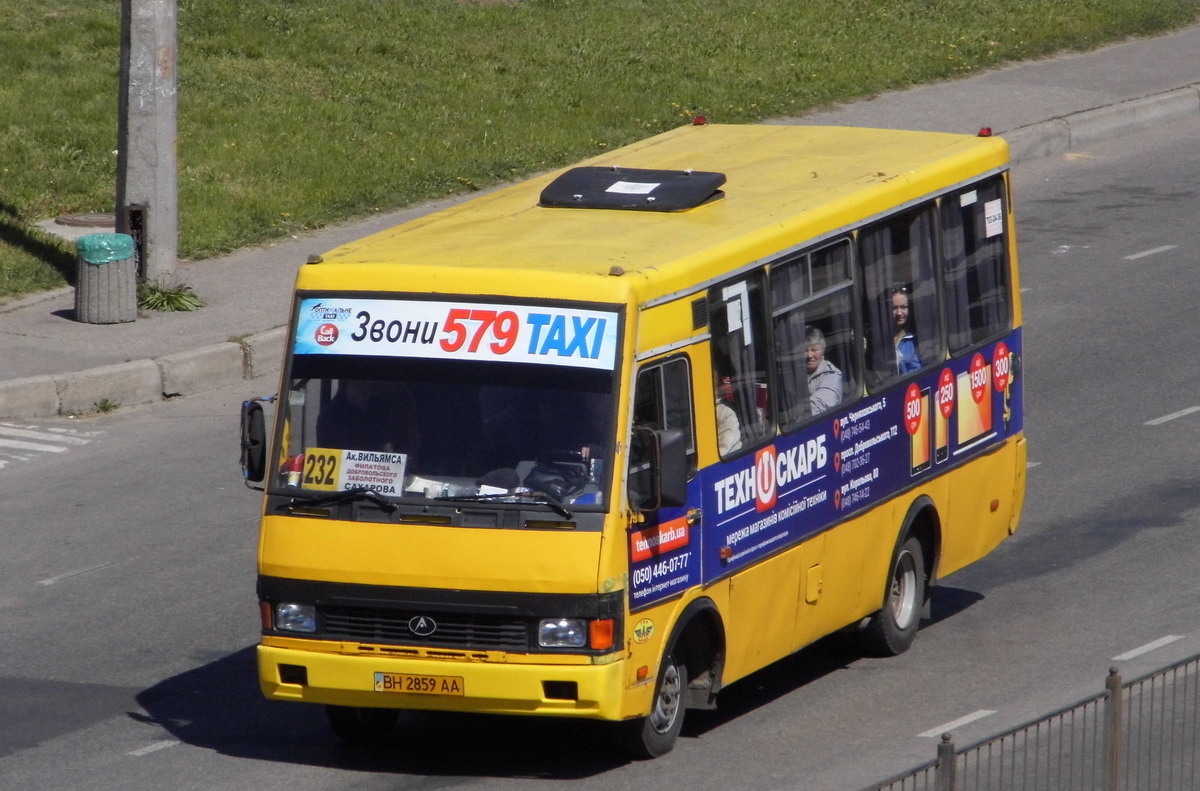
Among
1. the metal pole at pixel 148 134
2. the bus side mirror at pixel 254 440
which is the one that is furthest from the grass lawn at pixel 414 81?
the bus side mirror at pixel 254 440

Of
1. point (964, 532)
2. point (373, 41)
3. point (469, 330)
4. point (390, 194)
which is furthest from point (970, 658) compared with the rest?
point (373, 41)

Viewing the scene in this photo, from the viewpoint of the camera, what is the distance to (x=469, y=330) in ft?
28.2

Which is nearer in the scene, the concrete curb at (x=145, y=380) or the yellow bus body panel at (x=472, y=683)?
the yellow bus body panel at (x=472, y=683)

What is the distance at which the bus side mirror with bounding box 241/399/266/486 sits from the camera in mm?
9016

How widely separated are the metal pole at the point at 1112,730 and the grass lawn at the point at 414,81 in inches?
497

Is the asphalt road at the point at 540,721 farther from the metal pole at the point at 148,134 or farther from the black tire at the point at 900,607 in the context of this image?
the metal pole at the point at 148,134

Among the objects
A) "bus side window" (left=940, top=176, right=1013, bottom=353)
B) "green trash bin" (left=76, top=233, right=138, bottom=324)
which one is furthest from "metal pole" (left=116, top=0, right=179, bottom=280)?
"bus side window" (left=940, top=176, right=1013, bottom=353)

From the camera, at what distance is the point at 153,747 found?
9.27 m

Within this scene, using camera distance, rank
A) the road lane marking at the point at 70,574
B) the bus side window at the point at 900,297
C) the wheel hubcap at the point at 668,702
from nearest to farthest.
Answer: the wheel hubcap at the point at 668,702 < the bus side window at the point at 900,297 < the road lane marking at the point at 70,574

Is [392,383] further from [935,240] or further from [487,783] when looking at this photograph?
[935,240]

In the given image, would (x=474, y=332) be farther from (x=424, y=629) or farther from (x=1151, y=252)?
(x=1151, y=252)

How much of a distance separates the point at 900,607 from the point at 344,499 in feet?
12.3

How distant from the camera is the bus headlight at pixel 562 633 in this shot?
27.5 feet

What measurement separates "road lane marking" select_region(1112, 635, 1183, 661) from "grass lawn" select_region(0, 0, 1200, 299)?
422 inches
